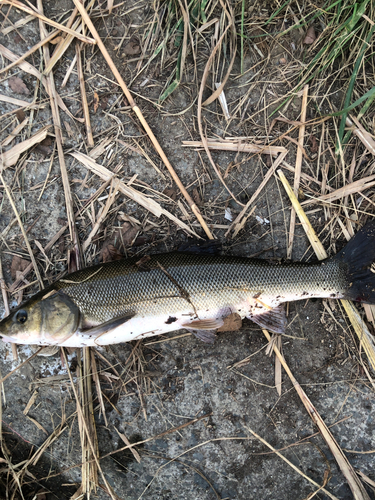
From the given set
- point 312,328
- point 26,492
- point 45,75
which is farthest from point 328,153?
point 26,492

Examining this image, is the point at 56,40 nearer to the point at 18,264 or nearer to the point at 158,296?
the point at 18,264

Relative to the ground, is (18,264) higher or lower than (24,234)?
lower

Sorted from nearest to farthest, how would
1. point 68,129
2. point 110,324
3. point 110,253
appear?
point 110,324 → point 110,253 → point 68,129

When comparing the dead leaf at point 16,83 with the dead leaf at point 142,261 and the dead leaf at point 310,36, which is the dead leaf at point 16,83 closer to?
the dead leaf at point 142,261

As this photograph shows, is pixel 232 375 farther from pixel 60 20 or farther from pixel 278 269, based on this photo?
pixel 60 20

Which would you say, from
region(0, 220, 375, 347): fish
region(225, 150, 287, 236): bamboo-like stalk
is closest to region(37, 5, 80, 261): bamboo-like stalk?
region(0, 220, 375, 347): fish

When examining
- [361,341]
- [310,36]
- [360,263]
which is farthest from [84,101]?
[361,341]
